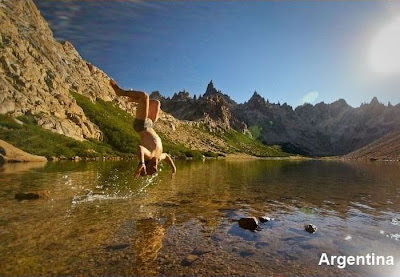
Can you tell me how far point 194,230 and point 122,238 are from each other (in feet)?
12.2

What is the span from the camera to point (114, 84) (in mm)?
17984

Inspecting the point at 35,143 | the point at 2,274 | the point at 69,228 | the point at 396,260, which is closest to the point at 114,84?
the point at 69,228

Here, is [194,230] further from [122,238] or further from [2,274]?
[2,274]

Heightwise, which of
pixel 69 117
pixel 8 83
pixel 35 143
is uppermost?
pixel 8 83

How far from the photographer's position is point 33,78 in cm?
13362

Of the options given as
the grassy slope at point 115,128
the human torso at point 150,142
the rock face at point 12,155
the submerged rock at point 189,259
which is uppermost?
the grassy slope at point 115,128

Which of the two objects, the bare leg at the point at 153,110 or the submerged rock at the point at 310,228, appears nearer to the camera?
the submerged rock at the point at 310,228

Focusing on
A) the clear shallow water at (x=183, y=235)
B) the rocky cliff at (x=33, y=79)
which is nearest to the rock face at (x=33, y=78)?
the rocky cliff at (x=33, y=79)

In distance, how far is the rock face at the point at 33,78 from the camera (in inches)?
4523

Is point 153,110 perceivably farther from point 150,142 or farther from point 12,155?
point 12,155

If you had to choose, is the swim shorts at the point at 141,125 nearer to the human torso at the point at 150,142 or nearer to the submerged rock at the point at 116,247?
the human torso at the point at 150,142

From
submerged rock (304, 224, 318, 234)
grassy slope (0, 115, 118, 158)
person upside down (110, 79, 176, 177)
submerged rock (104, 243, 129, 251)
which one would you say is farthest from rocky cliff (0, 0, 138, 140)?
submerged rock (304, 224, 318, 234)

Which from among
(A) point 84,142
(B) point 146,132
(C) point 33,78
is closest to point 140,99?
(B) point 146,132

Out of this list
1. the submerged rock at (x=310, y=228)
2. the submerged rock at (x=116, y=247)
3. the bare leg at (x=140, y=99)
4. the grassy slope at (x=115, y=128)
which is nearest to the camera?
the submerged rock at (x=116, y=247)
